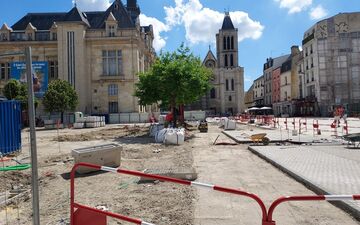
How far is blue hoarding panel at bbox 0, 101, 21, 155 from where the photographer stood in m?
16.3

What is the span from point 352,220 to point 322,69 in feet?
203

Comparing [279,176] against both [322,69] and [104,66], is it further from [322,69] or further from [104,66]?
[322,69]

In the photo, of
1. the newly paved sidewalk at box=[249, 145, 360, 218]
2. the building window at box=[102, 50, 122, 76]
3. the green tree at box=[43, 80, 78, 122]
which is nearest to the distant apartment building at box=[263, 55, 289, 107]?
the building window at box=[102, 50, 122, 76]

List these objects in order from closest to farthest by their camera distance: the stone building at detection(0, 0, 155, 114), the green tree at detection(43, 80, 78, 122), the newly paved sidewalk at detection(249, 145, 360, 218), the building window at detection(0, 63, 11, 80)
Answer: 1. the newly paved sidewalk at detection(249, 145, 360, 218)
2. the green tree at detection(43, 80, 78, 122)
3. the stone building at detection(0, 0, 155, 114)
4. the building window at detection(0, 63, 11, 80)

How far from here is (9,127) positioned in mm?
16766

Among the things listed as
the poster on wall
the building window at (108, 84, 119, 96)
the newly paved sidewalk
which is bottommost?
the newly paved sidewalk

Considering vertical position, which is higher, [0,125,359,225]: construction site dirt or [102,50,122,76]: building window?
[102,50,122,76]: building window

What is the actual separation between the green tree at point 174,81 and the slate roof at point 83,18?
29880mm

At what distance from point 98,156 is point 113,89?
45610 millimetres

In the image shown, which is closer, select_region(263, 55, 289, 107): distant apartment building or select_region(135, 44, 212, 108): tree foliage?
select_region(135, 44, 212, 108): tree foliage

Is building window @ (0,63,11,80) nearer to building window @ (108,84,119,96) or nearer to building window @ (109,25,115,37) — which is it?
building window @ (108,84,119,96)

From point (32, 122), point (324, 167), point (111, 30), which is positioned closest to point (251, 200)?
point (324, 167)

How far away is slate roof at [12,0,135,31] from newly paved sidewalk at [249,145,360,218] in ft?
154

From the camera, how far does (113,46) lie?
56.4 m
